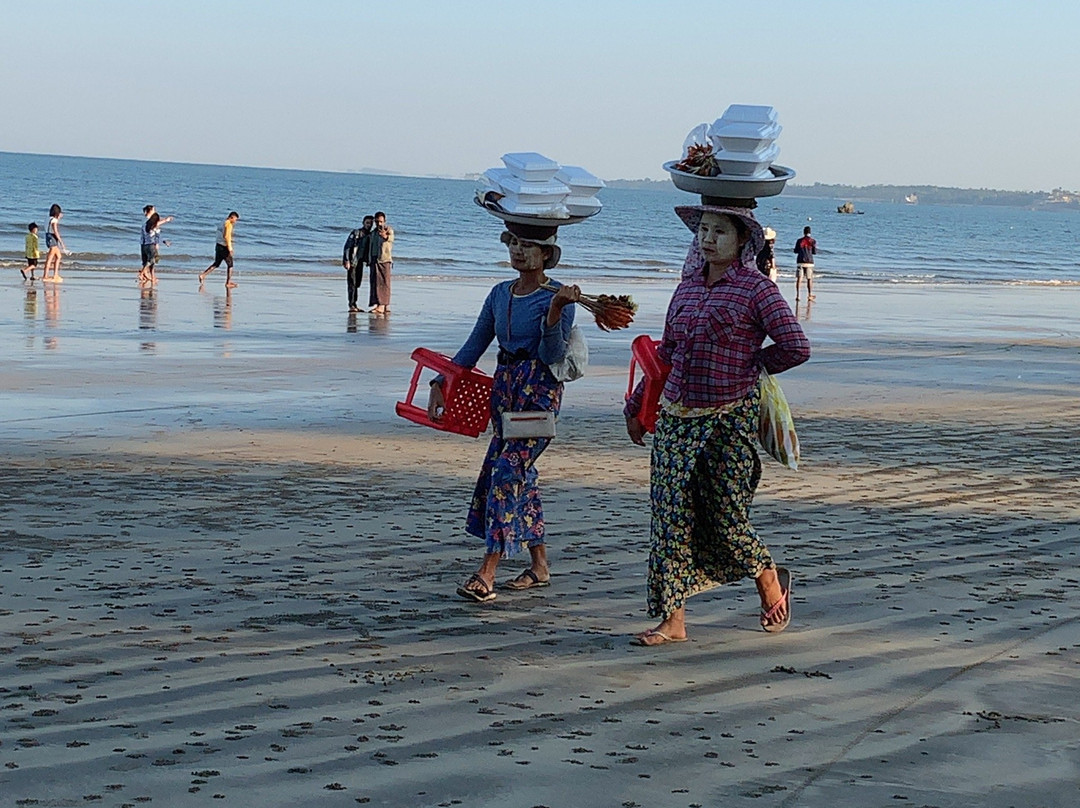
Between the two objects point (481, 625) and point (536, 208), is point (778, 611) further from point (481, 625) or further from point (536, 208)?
point (536, 208)

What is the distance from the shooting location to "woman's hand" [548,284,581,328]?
5840 mm

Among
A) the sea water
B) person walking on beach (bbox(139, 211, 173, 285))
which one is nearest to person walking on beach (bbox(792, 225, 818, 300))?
the sea water

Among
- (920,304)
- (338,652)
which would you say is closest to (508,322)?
(338,652)

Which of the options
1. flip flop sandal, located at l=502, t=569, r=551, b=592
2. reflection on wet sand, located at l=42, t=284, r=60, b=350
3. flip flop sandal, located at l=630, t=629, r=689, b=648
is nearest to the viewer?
flip flop sandal, located at l=630, t=629, r=689, b=648

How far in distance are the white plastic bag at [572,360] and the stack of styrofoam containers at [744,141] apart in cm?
101

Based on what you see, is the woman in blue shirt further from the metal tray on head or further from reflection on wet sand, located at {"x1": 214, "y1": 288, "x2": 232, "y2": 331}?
reflection on wet sand, located at {"x1": 214, "y1": 288, "x2": 232, "y2": 331}

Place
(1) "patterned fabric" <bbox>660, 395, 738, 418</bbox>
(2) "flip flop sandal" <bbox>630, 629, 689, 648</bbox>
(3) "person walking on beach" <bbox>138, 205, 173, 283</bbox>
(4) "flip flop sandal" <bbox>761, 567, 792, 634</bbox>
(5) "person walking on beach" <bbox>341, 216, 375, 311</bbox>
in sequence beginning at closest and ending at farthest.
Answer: (1) "patterned fabric" <bbox>660, 395, 738, 418</bbox>, (2) "flip flop sandal" <bbox>630, 629, 689, 648</bbox>, (4) "flip flop sandal" <bbox>761, 567, 792, 634</bbox>, (5) "person walking on beach" <bbox>341, 216, 375, 311</bbox>, (3) "person walking on beach" <bbox>138, 205, 173, 283</bbox>

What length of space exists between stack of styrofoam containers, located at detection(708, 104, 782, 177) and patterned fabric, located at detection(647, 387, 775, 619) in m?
0.79

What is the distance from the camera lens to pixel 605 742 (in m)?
4.52

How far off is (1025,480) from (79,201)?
77.9 m

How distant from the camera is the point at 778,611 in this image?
226 inches

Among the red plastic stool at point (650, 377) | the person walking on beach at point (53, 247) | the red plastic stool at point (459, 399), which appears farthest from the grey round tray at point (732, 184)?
the person walking on beach at point (53, 247)

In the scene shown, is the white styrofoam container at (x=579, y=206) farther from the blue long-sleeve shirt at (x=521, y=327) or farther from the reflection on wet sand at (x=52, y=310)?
the reflection on wet sand at (x=52, y=310)

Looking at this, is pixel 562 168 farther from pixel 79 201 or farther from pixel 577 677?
pixel 79 201
